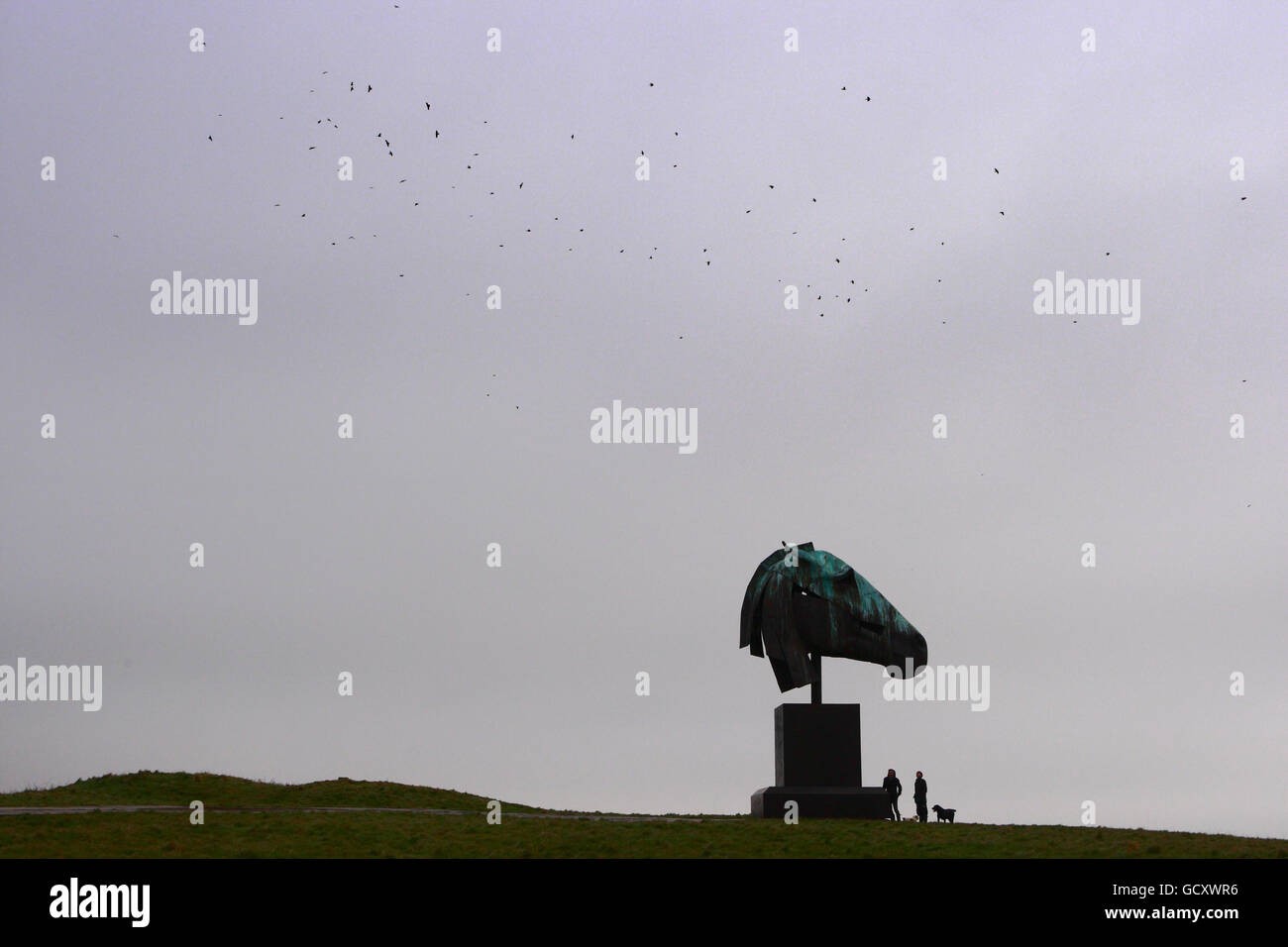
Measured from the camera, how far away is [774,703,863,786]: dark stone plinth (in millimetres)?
33531

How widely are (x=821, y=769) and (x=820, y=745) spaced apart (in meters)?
0.54

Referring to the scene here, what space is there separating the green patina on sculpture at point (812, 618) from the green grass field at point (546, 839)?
4.22 metres

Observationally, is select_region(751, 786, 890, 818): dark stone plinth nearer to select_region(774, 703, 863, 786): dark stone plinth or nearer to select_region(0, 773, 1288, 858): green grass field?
select_region(774, 703, 863, 786): dark stone plinth

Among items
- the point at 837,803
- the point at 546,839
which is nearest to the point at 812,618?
the point at 837,803

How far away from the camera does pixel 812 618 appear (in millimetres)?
34375

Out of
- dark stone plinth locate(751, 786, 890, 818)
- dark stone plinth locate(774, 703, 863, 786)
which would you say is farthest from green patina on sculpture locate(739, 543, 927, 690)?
dark stone plinth locate(751, 786, 890, 818)

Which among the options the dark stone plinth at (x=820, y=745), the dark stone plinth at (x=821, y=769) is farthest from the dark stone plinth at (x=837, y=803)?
the dark stone plinth at (x=820, y=745)

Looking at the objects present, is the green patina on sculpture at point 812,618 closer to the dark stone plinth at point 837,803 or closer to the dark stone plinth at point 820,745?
the dark stone plinth at point 820,745

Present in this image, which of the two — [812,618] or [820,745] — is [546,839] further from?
[812,618]

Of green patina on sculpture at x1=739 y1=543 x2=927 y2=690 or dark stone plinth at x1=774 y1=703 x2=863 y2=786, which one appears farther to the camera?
green patina on sculpture at x1=739 y1=543 x2=927 y2=690
